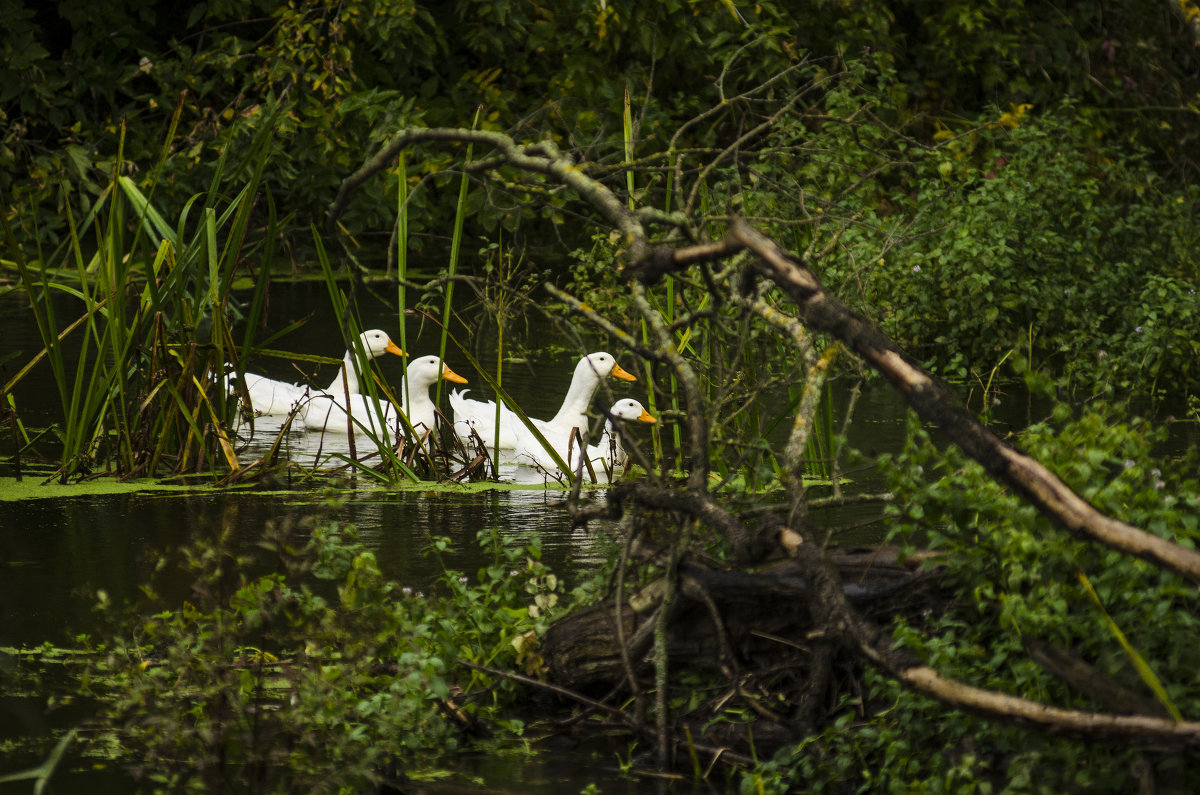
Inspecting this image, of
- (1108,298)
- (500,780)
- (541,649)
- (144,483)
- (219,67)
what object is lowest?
(500,780)

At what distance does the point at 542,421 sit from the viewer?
8.10 meters

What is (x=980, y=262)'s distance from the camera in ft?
29.2

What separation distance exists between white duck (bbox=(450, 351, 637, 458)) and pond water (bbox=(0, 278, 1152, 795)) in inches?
30.7

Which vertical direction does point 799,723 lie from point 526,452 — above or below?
below

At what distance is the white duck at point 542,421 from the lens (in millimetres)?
7598

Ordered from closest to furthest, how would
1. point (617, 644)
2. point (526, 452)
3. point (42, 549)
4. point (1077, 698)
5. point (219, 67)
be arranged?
point (1077, 698), point (617, 644), point (42, 549), point (526, 452), point (219, 67)

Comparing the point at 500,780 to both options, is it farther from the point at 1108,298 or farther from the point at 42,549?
the point at 1108,298

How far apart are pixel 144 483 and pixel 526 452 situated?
1.74 meters

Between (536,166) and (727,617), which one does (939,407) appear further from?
(536,166)

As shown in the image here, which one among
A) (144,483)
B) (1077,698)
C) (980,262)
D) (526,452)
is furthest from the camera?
(980,262)

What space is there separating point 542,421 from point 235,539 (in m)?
2.85

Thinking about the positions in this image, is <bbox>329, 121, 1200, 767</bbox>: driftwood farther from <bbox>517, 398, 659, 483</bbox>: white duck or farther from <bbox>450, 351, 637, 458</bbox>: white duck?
<bbox>450, 351, 637, 458</bbox>: white duck

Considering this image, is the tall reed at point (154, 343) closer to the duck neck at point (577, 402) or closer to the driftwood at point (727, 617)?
the duck neck at point (577, 402)

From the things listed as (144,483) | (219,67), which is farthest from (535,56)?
(144,483)
